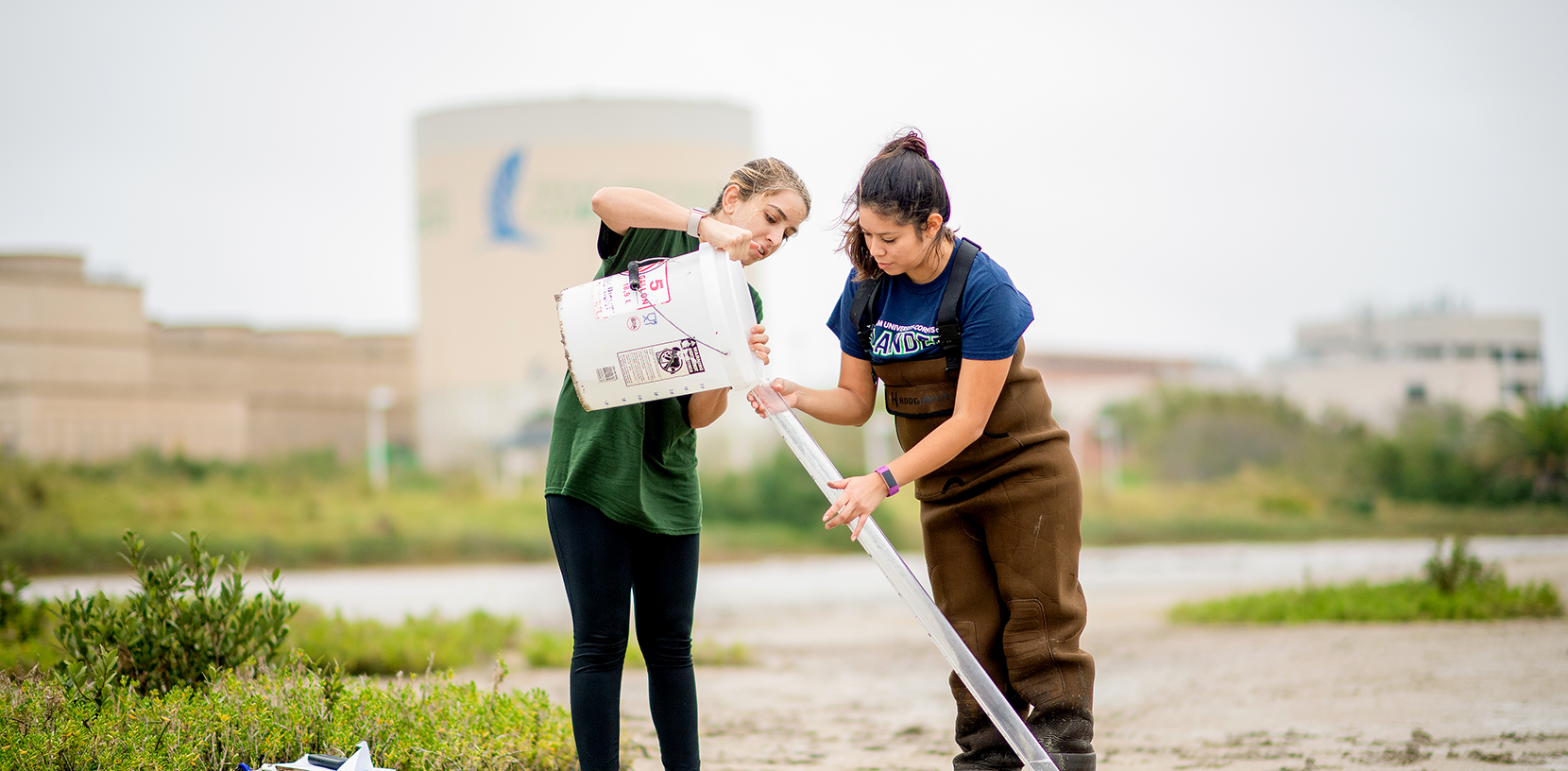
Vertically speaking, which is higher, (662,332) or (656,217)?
(656,217)

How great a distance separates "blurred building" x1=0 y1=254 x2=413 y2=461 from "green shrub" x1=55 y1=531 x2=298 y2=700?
36.6 metres

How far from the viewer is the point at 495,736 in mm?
3867

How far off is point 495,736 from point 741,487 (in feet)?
92.5

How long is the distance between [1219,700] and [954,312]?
3676 millimetres

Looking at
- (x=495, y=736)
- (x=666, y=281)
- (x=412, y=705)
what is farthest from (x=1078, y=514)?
(x=412, y=705)

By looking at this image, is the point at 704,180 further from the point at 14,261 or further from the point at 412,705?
the point at 412,705

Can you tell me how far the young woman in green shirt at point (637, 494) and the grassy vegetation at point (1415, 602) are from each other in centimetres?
761

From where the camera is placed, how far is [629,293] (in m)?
3.25

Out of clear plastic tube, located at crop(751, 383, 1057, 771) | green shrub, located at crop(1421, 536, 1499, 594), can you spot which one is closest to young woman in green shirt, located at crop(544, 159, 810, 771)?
clear plastic tube, located at crop(751, 383, 1057, 771)

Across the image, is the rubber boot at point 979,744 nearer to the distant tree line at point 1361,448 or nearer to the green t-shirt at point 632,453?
the green t-shirt at point 632,453

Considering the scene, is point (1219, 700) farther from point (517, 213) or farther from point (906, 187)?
point (517, 213)

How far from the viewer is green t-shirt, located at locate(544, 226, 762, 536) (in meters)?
3.29

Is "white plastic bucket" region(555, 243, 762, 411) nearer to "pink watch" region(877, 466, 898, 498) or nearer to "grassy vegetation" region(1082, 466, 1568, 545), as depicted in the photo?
"pink watch" region(877, 466, 898, 498)

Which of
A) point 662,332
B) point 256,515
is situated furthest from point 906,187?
point 256,515
